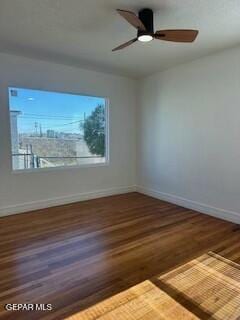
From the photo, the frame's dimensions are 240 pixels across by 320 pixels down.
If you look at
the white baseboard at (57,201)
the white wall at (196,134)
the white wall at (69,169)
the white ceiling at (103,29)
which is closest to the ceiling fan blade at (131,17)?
the white ceiling at (103,29)

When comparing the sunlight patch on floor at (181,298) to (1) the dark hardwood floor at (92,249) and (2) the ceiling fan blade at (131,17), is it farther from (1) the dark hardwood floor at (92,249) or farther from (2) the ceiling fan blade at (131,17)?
(2) the ceiling fan blade at (131,17)

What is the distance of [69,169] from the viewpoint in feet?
14.4

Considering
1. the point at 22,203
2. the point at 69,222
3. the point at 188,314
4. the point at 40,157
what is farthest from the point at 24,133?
the point at 188,314

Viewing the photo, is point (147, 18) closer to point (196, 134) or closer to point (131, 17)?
point (131, 17)

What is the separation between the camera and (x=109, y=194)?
16.2 ft

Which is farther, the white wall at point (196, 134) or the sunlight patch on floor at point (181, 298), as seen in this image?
the white wall at point (196, 134)

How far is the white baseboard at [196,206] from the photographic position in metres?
3.47

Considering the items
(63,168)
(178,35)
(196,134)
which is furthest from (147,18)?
(63,168)

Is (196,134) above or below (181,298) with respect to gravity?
above

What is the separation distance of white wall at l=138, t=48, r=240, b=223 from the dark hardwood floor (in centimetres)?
43

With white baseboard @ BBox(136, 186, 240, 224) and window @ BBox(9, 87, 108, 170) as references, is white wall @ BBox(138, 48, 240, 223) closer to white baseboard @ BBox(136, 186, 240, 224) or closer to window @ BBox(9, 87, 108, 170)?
white baseboard @ BBox(136, 186, 240, 224)

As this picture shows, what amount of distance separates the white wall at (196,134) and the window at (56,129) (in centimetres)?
105

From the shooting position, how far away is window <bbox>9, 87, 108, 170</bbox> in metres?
3.90

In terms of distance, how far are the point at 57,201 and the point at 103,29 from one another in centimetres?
292
